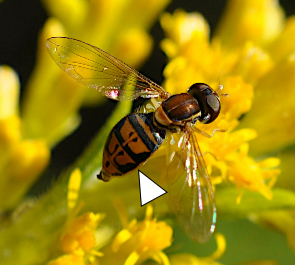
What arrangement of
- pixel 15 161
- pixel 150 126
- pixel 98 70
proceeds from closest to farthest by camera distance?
pixel 150 126 → pixel 98 70 → pixel 15 161

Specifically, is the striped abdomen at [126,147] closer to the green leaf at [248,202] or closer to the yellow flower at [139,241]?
the yellow flower at [139,241]

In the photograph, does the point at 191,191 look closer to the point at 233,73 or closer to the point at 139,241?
the point at 139,241

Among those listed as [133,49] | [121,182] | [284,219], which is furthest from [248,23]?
[121,182]

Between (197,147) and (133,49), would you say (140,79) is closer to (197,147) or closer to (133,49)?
(197,147)

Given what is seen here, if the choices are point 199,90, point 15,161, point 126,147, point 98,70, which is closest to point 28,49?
point 15,161

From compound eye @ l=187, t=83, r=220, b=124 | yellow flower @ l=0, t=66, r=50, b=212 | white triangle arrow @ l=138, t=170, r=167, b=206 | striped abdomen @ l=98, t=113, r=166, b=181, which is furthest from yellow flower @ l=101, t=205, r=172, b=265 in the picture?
yellow flower @ l=0, t=66, r=50, b=212

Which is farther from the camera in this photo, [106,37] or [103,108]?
[103,108]

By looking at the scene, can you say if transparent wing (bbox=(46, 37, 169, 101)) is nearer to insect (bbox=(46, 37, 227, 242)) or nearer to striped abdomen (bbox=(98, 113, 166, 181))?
insect (bbox=(46, 37, 227, 242))
